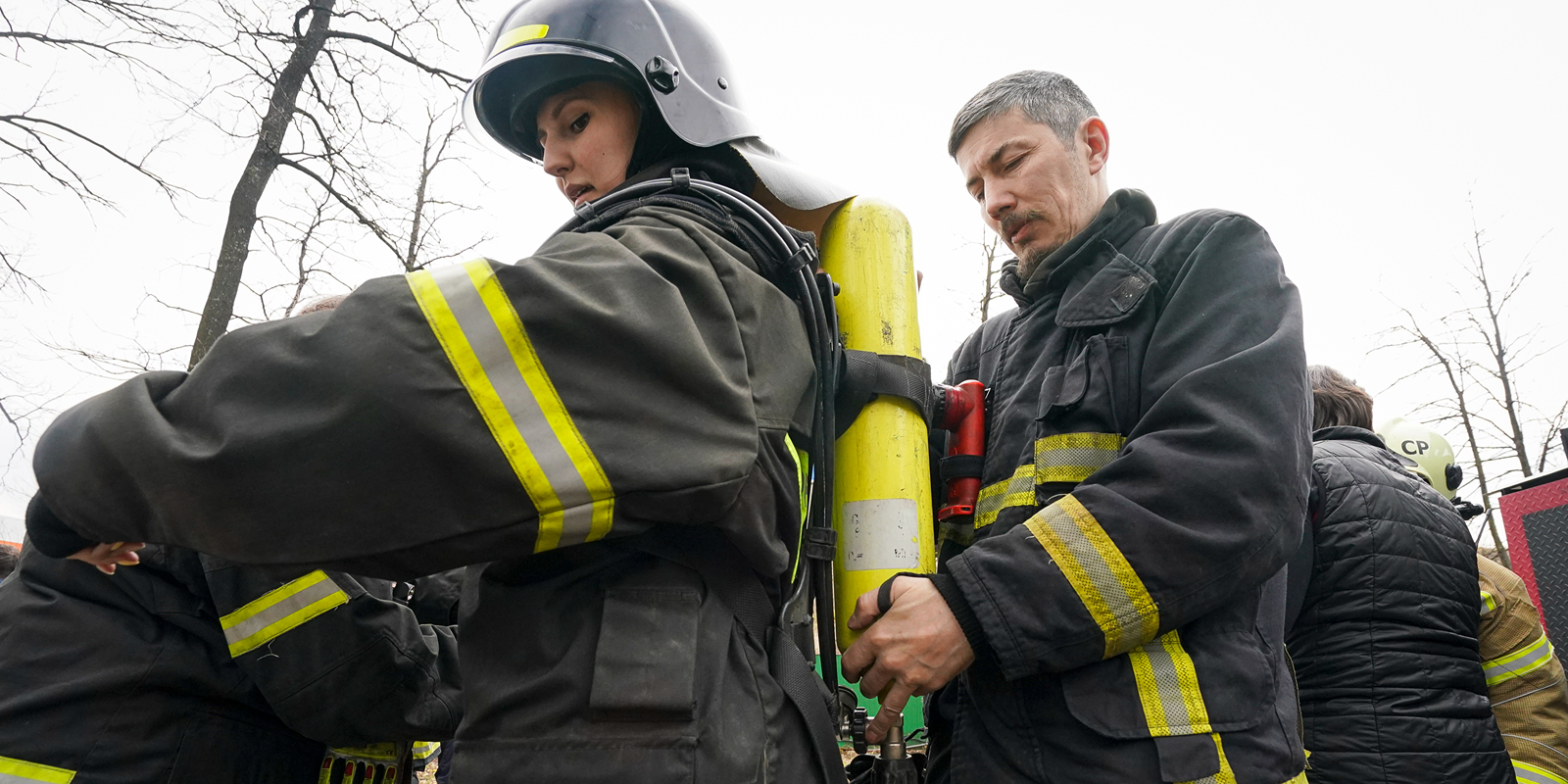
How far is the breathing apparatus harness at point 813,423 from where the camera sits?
155cm

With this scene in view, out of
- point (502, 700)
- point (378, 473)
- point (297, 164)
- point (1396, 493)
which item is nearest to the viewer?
point (378, 473)

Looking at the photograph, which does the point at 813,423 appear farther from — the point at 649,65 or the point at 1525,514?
the point at 1525,514

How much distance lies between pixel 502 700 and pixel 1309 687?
2.78 m

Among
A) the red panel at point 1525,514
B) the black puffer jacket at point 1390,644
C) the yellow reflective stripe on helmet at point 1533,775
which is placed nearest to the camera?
the black puffer jacket at point 1390,644

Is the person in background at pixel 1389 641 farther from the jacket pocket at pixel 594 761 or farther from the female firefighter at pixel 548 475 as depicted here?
the jacket pocket at pixel 594 761

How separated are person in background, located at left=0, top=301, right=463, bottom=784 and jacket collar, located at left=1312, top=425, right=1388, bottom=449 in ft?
10.8

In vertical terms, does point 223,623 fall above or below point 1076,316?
below

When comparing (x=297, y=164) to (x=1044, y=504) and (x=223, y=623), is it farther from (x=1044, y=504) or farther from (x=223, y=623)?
(x=1044, y=504)

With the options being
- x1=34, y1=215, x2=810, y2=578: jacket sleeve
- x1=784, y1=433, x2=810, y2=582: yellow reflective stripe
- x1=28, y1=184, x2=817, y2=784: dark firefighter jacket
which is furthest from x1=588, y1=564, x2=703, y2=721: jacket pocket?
x1=784, y1=433, x2=810, y2=582: yellow reflective stripe

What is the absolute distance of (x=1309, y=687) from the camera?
9.70ft

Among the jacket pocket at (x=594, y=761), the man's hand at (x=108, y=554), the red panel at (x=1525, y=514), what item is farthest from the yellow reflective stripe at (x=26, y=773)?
the red panel at (x=1525, y=514)

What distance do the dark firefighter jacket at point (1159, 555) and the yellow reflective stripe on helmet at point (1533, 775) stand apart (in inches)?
83.6

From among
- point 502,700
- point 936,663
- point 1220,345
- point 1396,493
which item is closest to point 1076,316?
point 1220,345

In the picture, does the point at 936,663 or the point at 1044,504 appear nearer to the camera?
the point at 936,663
